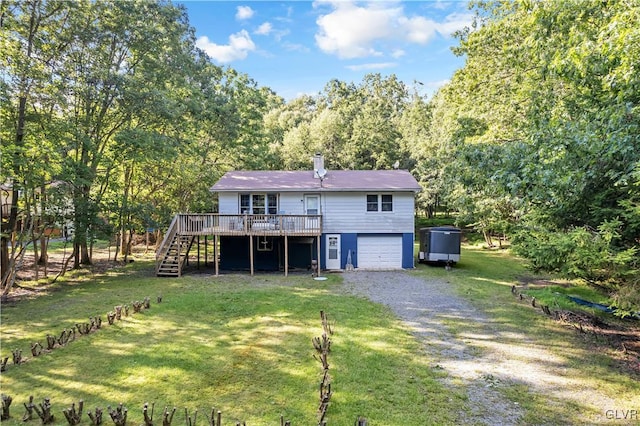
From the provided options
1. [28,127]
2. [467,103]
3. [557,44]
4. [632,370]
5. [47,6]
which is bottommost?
[632,370]

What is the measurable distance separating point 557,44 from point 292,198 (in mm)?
11198

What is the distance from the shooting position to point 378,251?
656 inches

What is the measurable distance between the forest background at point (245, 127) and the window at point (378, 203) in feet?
10.0

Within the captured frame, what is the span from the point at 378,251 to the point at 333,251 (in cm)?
210

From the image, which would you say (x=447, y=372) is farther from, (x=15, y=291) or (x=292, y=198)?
(x=15, y=291)

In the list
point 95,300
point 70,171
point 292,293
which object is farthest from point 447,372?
point 70,171

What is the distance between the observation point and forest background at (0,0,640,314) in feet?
19.3

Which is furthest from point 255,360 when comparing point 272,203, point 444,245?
point 444,245

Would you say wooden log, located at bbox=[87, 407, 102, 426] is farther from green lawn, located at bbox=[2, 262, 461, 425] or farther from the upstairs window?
the upstairs window

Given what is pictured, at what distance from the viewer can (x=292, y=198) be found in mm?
16719

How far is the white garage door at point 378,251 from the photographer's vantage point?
16.7 metres

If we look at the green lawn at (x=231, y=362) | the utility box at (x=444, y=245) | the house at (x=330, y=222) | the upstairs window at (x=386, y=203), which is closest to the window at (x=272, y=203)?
the house at (x=330, y=222)

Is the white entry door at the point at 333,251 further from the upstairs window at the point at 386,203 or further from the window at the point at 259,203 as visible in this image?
the window at the point at 259,203

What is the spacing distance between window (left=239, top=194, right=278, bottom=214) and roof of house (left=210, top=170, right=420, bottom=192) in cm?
49
